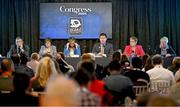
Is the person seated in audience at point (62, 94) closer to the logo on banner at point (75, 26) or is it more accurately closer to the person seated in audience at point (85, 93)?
the person seated in audience at point (85, 93)

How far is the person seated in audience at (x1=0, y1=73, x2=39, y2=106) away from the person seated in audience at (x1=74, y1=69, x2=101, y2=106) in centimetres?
69

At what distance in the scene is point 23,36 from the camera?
1379 cm

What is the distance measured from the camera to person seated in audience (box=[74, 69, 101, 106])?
149 inches

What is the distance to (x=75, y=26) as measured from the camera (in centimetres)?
1349

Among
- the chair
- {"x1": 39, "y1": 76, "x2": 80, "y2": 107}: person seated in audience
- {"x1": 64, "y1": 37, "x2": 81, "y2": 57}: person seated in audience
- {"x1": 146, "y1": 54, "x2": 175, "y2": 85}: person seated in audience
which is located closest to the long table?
{"x1": 64, "y1": 37, "x2": 81, "y2": 57}: person seated in audience

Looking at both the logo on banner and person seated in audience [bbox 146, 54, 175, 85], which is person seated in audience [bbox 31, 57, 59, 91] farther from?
the logo on banner

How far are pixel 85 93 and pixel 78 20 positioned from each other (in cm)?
987

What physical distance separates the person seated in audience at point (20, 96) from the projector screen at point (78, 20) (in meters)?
8.92

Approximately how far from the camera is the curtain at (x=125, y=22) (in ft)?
45.0

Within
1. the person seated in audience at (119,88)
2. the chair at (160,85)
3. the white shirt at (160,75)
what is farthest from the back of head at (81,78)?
the white shirt at (160,75)

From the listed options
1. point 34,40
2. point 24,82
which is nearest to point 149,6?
point 34,40

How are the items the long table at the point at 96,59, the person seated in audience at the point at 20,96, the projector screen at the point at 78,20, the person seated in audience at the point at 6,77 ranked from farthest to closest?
the projector screen at the point at 78,20 < the long table at the point at 96,59 < the person seated in audience at the point at 6,77 < the person seated in audience at the point at 20,96

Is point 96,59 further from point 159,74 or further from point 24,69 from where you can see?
point 159,74

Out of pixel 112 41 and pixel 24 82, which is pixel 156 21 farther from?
pixel 24 82
